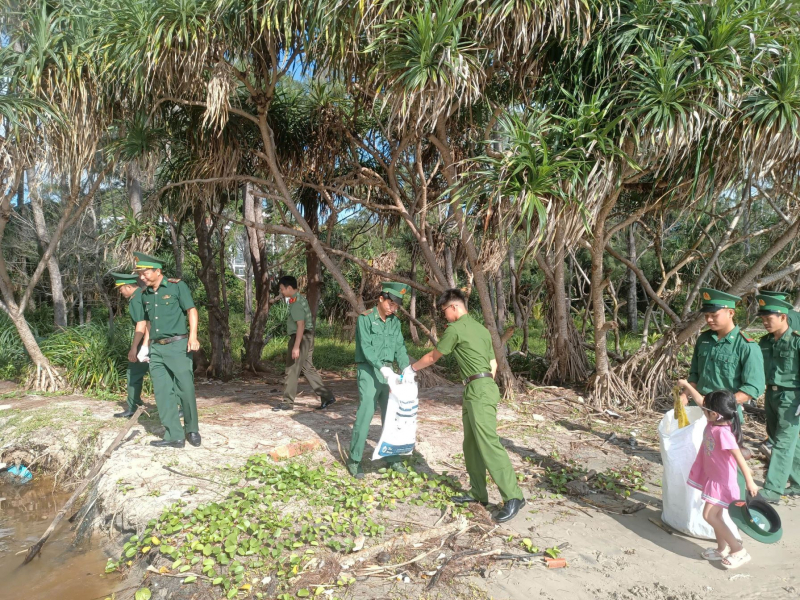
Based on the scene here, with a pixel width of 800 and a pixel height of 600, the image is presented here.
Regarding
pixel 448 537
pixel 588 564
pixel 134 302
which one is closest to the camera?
pixel 588 564

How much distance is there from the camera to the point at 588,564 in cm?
335

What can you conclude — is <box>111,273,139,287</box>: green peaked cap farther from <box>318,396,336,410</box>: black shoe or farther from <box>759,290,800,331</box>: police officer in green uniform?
<box>759,290,800,331</box>: police officer in green uniform

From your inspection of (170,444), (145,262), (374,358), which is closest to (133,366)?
(170,444)

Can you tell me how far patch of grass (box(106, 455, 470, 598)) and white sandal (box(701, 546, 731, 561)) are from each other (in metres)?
1.50

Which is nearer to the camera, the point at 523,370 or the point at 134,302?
the point at 134,302

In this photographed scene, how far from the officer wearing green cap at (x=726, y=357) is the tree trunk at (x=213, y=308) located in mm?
6713

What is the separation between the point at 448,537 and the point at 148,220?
17.5 ft

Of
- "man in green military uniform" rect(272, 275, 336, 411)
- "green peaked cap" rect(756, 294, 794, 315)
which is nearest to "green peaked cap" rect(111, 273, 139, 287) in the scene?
"man in green military uniform" rect(272, 275, 336, 411)

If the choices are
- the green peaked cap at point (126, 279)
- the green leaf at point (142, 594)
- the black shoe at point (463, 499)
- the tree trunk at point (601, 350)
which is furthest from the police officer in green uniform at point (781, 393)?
the green peaked cap at point (126, 279)

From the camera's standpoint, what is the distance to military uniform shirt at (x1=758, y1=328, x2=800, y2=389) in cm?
417

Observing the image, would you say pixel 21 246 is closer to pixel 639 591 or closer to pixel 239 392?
pixel 239 392

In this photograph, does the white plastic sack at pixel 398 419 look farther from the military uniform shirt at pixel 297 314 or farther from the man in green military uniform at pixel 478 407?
the military uniform shirt at pixel 297 314

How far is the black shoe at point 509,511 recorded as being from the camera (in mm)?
3830

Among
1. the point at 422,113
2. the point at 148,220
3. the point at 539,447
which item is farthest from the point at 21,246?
the point at 539,447
